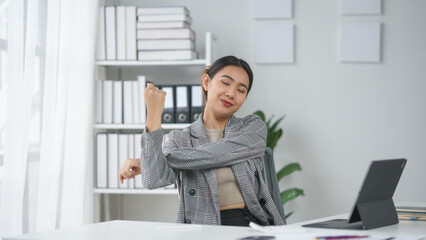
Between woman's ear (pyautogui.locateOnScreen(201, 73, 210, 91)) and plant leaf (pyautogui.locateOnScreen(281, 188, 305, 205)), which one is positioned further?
plant leaf (pyautogui.locateOnScreen(281, 188, 305, 205))

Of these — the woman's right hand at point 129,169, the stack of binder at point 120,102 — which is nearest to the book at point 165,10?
the stack of binder at point 120,102

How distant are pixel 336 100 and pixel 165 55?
1116 mm

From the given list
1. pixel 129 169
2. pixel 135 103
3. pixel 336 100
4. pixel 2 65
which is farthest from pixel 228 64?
pixel 336 100

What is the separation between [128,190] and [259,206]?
57.1 inches

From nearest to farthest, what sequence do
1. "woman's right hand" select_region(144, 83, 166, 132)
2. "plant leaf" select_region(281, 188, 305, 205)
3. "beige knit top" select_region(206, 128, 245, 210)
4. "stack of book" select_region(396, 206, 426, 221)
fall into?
"woman's right hand" select_region(144, 83, 166, 132), "stack of book" select_region(396, 206, 426, 221), "beige knit top" select_region(206, 128, 245, 210), "plant leaf" select_region(281, 188, 305, 205)

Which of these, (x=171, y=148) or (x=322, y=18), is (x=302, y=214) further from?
(x=171, y=148)

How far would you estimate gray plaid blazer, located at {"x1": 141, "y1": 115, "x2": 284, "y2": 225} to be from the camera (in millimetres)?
1918

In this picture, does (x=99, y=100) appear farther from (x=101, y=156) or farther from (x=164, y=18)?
(x=164, y=18)

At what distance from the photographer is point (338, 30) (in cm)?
357

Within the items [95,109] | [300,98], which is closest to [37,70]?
[95,109]

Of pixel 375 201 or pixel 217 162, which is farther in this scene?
pixel 217 162

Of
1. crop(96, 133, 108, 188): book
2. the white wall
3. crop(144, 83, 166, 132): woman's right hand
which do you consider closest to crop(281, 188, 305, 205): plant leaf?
the white wall

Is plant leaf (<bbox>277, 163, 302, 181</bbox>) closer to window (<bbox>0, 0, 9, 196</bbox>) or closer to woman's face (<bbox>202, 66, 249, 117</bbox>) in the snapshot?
woman's face (<bbox>202, 66, 249, 117</bbox>)

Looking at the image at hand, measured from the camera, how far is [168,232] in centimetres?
149
